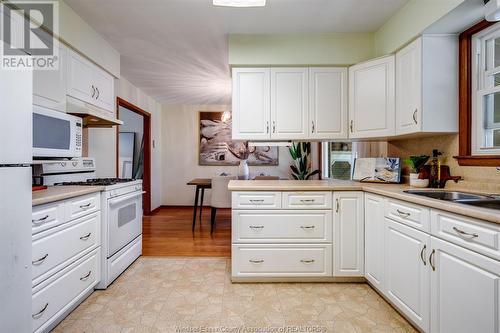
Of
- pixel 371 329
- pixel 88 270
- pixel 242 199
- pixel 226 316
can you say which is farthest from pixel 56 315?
pixel 371 329

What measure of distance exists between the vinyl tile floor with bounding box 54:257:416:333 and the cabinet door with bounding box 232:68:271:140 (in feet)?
4.65

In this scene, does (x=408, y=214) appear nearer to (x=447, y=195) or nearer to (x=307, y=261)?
(x=447, y=195)

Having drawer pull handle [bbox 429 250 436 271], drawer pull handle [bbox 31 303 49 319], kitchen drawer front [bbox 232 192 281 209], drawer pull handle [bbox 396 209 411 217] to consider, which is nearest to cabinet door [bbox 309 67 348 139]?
kitchen drawer front [bbox 232 192 281 209]

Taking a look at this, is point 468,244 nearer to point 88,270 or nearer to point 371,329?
point 371,329

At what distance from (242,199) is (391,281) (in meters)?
1.27

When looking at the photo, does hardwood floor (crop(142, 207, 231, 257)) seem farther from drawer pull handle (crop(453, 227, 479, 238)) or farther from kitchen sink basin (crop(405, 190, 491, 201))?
drawer pull handle (crop(453, 227, 479, 238))

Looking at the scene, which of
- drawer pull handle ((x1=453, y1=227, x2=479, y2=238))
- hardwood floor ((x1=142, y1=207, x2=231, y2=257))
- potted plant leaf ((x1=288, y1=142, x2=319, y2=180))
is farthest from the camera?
potted plant leaf ((x1=288, y1=142, x2=319, y2=180))

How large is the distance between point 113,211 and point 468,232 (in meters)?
2.47

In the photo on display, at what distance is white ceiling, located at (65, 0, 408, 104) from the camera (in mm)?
2148

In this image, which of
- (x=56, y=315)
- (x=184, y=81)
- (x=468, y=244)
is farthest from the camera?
(x=184, y=81)

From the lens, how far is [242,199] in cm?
232

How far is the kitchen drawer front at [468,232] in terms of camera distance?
114 centimetres

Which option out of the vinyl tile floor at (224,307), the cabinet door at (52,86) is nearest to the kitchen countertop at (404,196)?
the vinyl tile floor at (224,307)

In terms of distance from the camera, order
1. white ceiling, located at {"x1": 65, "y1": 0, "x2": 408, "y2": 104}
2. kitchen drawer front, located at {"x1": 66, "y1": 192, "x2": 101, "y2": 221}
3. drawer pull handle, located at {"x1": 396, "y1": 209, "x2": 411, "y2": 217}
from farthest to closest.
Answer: white ceiling, located at {"x1": 65, "y1": 0, "x2": 408, "y2": 104}
kitchen drawer front, located at {"x1": 66, "y1": 192, "x2": 101, "y2": 221}
drawer pull handle, located at {"x1": 396, "y1": 209, "x2": 411, "y2": 217}
